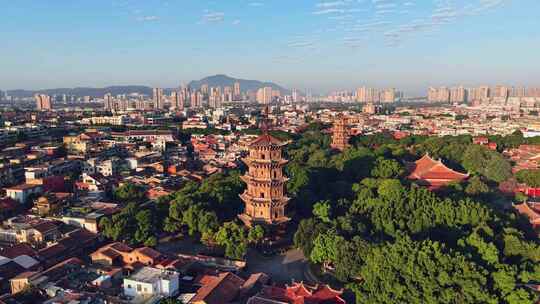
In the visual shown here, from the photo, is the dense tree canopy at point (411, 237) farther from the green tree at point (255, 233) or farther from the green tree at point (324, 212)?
the green tree at point (255, 233)

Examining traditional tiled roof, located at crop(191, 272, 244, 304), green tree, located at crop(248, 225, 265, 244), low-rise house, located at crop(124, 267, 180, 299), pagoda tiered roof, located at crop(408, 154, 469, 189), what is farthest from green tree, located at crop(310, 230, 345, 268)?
pagoda tiered roof, located at crop(408, 154, 469, 189)

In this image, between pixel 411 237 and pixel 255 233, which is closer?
pixel 411 237

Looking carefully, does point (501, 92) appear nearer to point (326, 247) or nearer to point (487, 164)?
point (487, 164)

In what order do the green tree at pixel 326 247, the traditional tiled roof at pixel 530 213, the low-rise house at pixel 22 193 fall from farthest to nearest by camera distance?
1. the low-rise house at pixel 22 193
2. the traditional tiled roof at pixel 530 213
3. the green tree at pixel 326 247

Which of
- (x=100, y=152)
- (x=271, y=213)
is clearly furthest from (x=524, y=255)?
(x=100, y=152)

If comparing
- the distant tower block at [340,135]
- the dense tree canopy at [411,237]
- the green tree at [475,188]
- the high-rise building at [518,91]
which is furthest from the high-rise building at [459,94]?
the green tree at [475,188]

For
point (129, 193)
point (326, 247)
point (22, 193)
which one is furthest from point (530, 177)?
point (22, 193)

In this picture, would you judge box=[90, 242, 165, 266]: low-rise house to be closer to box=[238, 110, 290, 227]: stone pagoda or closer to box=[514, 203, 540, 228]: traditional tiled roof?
box=[238, 110, 290, 227]: stone pagoda

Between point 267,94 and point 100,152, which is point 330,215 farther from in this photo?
point 267,94
